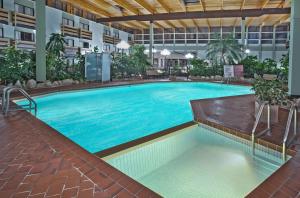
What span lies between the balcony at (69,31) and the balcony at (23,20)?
2180 mm

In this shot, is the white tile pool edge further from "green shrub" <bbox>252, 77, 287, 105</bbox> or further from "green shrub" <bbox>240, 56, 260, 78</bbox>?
"green shrub" <bbox>240, 56, 260, 78</bbox>

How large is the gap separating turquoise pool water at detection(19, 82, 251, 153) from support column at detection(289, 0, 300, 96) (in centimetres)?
304

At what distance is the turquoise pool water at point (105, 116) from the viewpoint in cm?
503

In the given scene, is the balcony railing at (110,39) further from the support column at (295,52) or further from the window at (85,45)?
the support column at (295,52)

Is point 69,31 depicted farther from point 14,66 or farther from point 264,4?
point 264,4

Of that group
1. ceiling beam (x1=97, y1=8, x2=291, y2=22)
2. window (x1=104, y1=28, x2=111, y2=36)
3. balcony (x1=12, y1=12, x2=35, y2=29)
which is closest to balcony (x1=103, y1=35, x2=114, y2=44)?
window (x1=104, y1=28, x2=111, y2=36)

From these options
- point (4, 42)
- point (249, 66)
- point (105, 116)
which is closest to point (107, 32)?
point (4, 42)

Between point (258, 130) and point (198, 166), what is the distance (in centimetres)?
128

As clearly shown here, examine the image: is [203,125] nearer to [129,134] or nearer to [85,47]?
[129,134]

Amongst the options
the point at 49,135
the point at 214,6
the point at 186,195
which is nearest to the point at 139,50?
the point at 214,6

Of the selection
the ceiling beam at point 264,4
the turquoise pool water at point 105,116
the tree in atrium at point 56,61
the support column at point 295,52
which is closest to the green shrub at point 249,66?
the ceiling beam at point 264,4

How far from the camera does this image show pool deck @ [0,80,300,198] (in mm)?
2227

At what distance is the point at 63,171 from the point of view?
8.57 ft

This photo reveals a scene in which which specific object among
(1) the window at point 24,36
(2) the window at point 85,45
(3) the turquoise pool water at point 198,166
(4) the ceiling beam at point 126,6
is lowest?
(3) the turquoise pool water at point 198,166
